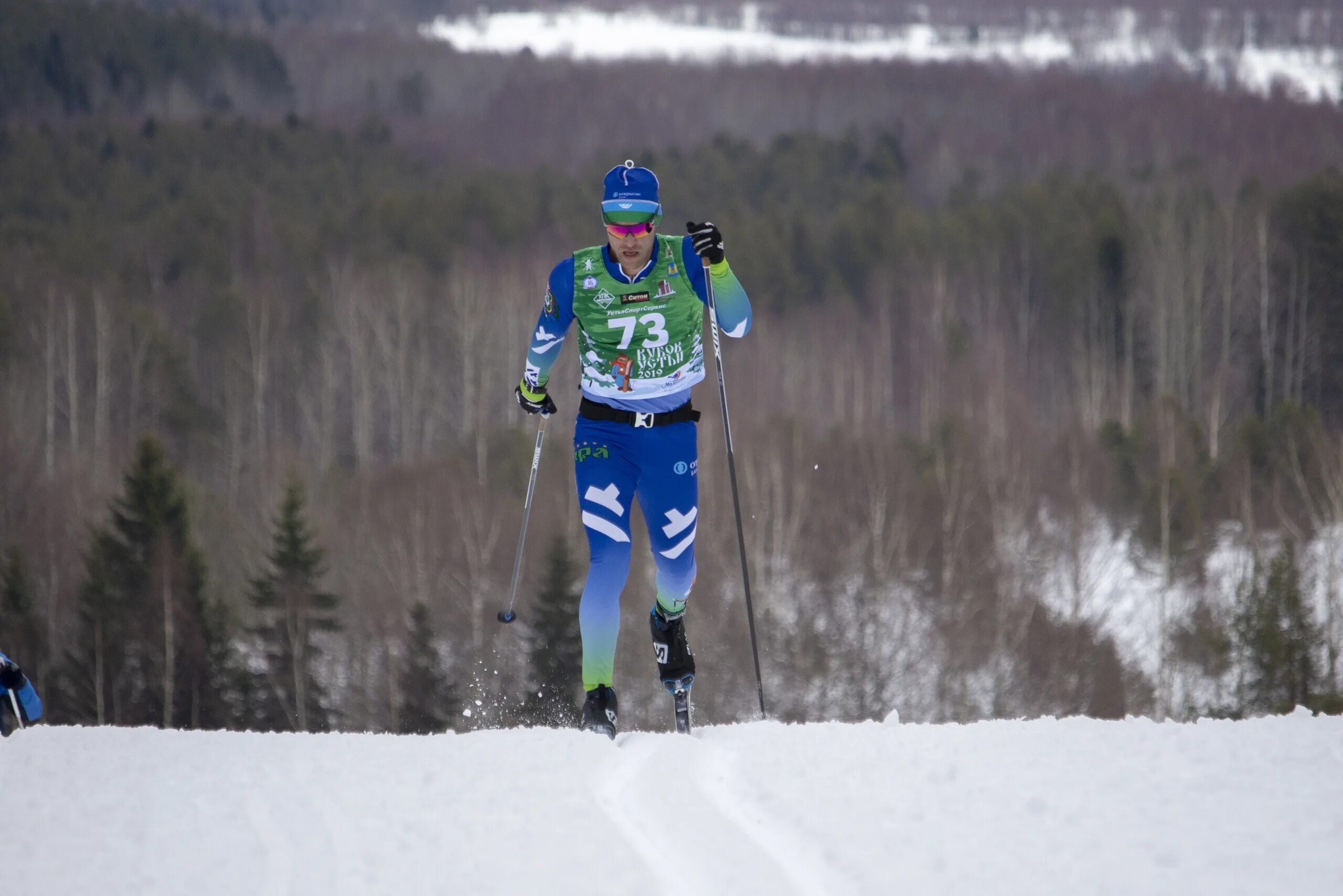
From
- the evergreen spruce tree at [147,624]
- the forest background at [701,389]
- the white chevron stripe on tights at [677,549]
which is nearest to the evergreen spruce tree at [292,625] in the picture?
the forest background at [701,389]

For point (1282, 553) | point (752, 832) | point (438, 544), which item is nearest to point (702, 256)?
point (752, 832)

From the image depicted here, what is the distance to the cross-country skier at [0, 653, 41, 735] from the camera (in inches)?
259

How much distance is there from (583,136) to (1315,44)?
4814cm

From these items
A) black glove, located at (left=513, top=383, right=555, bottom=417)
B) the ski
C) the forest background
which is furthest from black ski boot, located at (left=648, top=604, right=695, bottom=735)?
the forest background

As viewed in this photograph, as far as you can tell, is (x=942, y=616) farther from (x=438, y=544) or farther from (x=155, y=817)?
(x=155, y=817)

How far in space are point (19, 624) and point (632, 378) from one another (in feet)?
84.7

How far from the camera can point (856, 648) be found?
28656 mm

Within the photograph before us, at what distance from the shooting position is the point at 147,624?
2719cm

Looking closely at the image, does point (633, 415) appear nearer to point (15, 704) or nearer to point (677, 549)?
point (677, 549)

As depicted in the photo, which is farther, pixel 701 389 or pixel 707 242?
pixel 701 389

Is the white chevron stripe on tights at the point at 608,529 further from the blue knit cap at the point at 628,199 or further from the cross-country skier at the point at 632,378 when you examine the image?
the blue knit cap at the point at 628,199

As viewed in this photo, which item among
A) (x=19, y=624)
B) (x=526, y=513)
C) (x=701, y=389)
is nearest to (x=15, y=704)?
(x=526, y=513)

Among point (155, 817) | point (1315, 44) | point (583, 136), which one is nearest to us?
point (155, 817)

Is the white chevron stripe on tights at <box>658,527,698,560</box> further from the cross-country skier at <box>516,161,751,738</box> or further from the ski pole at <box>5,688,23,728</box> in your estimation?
the ski pole at <box>5,688,23,728</box>
